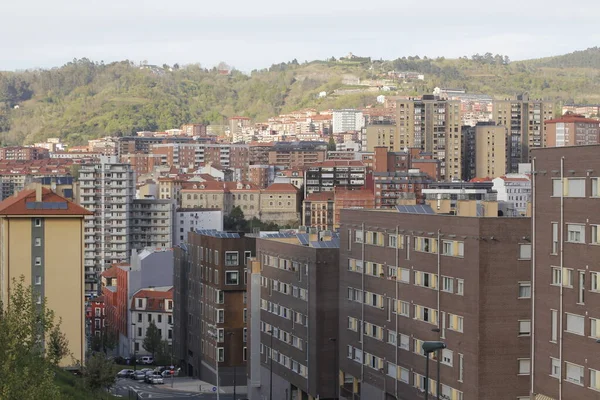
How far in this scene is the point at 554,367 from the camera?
27.4 metres

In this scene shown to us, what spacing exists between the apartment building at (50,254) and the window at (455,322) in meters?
25.1

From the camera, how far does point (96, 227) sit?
118 meters

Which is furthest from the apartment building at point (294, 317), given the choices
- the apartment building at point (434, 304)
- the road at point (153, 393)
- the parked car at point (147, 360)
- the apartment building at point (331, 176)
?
the apartment building at point (331, 176)

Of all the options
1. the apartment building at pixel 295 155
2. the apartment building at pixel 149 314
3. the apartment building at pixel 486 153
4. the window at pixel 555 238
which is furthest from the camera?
the apartment building at pixel 295 155

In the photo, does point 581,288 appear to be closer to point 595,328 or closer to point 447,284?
point 595,328

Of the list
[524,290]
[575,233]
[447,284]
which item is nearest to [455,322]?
[447,284]

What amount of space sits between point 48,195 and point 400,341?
2394cm

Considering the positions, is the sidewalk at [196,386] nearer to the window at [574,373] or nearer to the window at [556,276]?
the window at [556,276]

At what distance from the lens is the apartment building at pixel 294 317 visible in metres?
42.8

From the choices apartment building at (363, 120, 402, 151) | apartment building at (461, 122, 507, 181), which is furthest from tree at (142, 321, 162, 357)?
apartment building at (363, 120, 402, 151)

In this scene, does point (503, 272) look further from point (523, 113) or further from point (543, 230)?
point (523, 113)

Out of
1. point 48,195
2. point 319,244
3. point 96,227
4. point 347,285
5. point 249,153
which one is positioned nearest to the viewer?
point 347,285

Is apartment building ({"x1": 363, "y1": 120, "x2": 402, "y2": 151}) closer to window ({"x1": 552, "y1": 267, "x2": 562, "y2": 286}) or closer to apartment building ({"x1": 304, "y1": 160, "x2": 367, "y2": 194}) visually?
apartment building ({"x1": 304, "y1": 160, "x2": 367, "y2": 194})

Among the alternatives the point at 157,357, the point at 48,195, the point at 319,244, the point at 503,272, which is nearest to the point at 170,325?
the point at 157,357
